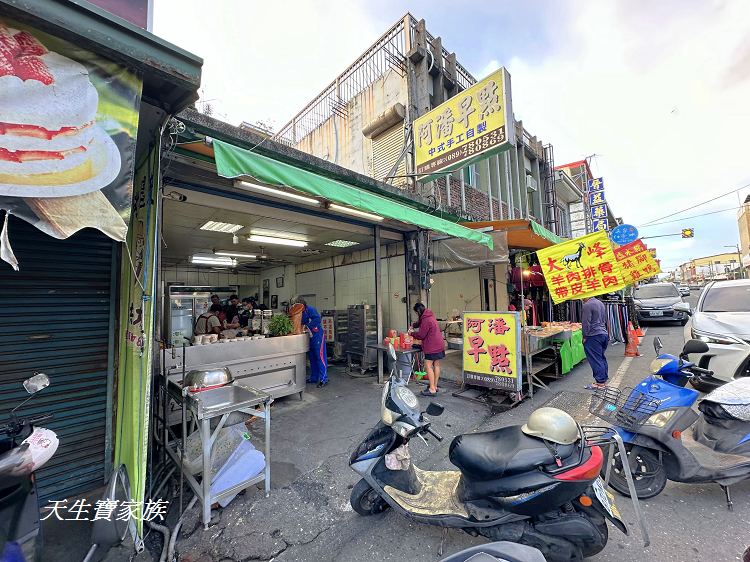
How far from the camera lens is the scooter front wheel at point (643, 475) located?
281cm

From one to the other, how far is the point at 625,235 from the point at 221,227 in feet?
40.7

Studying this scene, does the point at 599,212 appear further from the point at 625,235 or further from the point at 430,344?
the point at 430,344

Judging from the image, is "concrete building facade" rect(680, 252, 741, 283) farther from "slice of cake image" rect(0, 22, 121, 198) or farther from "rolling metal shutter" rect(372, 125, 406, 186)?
"slice of cake image" rect(0, 22, 121, 198)

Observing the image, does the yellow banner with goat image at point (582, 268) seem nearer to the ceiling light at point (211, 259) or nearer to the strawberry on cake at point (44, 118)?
the strawberry on cake at point (44, 118)

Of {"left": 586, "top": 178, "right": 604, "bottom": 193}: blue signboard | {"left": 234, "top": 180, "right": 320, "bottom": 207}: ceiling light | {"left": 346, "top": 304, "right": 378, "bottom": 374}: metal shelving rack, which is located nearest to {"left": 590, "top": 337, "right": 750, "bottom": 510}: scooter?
{"left": 234, "top": 180, "right": 320, "bottom": 207}: ceiling light

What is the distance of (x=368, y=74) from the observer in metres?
9.74

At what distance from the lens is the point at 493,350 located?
17.7ft

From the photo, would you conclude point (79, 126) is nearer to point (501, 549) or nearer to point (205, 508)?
point (205, 508)

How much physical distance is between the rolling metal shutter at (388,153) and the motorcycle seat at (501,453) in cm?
718

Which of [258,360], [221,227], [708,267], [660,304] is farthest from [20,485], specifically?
[708,267]

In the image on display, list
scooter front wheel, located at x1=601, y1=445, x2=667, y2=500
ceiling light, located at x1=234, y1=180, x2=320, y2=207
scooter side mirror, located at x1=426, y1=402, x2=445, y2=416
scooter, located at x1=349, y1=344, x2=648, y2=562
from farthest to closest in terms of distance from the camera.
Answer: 1. ceiling light, located at x1=234, y1=180, x2=320, y2=207
2. scooter front wheel, located at x1=601, y1=445, x2=667, y2=500
3. scooter side mirror, located at x1=426, y1=402, x2=445, y2=416
4. scooter, located at x1=349, y1=344, x2=648, y2=562

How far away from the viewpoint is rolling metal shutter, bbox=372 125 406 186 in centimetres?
865

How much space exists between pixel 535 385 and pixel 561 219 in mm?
14820

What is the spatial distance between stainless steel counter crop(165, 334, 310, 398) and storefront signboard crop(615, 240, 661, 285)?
10.5 metres
